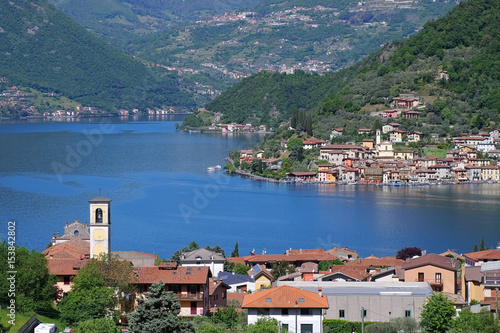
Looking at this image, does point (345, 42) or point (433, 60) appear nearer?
point (433, 60)

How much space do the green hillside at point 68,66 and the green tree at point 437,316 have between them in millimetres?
113884

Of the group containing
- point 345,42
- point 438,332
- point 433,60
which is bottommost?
point 438,332

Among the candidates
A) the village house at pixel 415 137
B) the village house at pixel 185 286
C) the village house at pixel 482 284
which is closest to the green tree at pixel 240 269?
the village house at pixel 482 284

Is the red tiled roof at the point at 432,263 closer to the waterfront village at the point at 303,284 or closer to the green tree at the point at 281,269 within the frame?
the waterfront village at the point at 303,284

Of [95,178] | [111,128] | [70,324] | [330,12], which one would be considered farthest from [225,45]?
[70,324]

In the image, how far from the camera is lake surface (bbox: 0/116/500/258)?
29828 mm

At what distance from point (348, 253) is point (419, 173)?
22.5 metres

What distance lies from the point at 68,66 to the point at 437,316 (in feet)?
423

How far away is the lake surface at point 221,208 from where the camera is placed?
29828 mm

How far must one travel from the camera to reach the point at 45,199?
126 ft

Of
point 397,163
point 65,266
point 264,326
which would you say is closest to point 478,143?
point 397,163

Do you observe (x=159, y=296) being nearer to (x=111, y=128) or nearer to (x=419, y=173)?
(x=419, y=173)

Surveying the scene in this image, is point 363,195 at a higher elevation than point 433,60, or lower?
lower

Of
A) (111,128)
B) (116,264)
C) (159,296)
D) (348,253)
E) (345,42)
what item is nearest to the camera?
(159,296)
